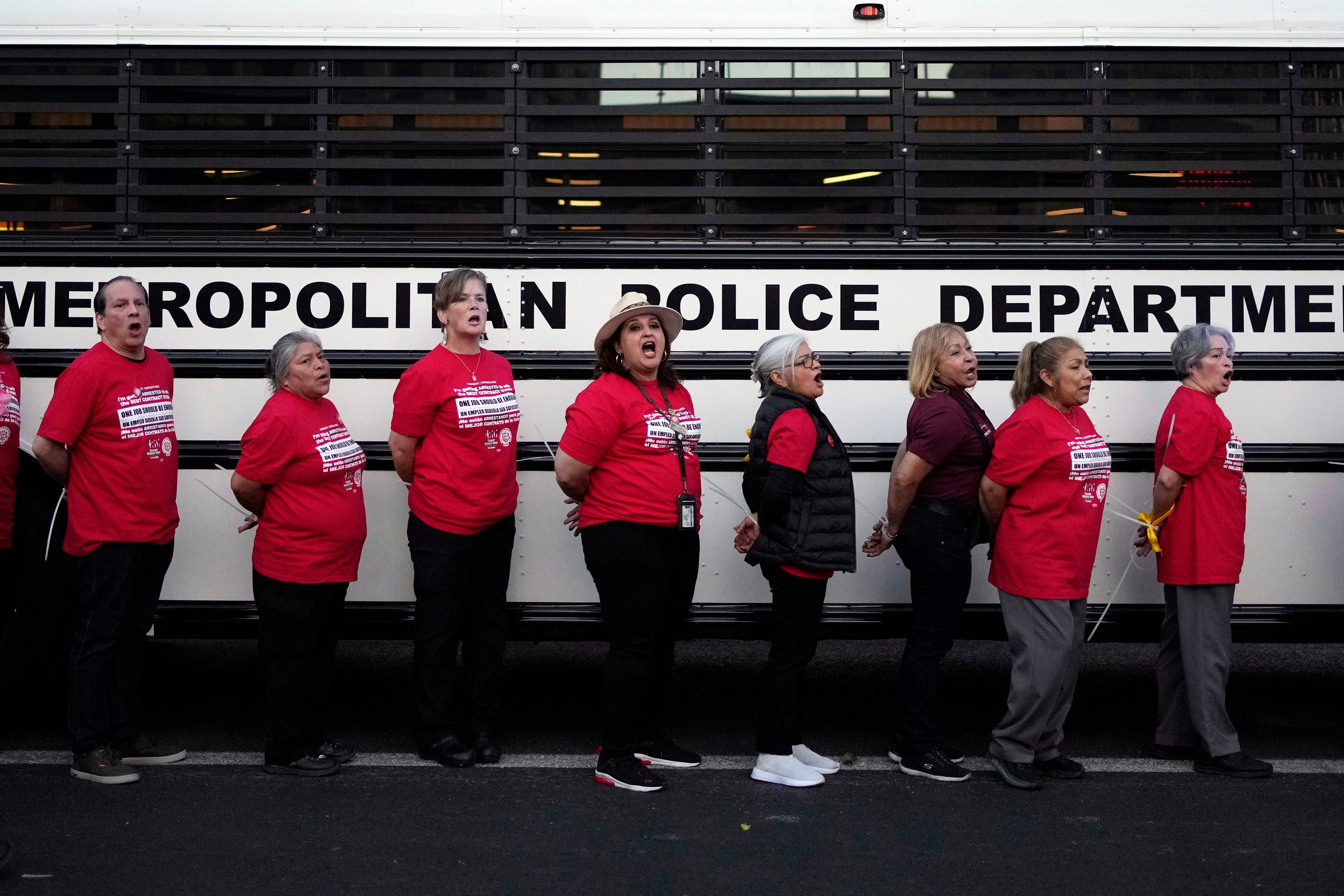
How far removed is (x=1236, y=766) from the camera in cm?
423

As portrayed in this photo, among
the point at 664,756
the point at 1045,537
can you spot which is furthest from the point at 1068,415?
the point at 664,756

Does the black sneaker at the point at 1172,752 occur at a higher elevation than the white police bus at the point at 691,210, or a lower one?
lower

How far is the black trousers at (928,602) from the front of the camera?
4.23 metres

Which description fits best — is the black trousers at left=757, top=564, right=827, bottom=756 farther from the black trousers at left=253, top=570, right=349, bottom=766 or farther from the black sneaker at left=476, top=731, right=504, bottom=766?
the black trousers at left=253, top=570, right=349, bottom=766

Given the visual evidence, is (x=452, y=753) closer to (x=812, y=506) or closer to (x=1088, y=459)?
(x=812, y=506)

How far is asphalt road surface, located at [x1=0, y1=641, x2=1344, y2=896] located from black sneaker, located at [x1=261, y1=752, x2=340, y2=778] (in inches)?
1.2

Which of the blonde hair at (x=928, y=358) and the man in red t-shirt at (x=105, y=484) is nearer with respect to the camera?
the man in red t-shirt at (x=105, y=484)

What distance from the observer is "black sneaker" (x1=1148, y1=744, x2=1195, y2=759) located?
449cm

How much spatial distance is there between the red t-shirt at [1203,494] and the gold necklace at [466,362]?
2483 mm

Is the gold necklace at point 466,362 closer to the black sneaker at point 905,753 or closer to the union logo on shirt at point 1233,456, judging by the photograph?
the black sneaker at point 905,753

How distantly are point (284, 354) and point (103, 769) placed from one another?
5.14 feet

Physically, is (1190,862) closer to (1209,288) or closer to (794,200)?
(1209,288)

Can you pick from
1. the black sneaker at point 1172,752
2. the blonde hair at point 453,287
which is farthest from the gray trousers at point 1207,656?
the blonde hair at point 453,287

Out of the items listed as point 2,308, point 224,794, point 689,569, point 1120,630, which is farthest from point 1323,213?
point 2,308
